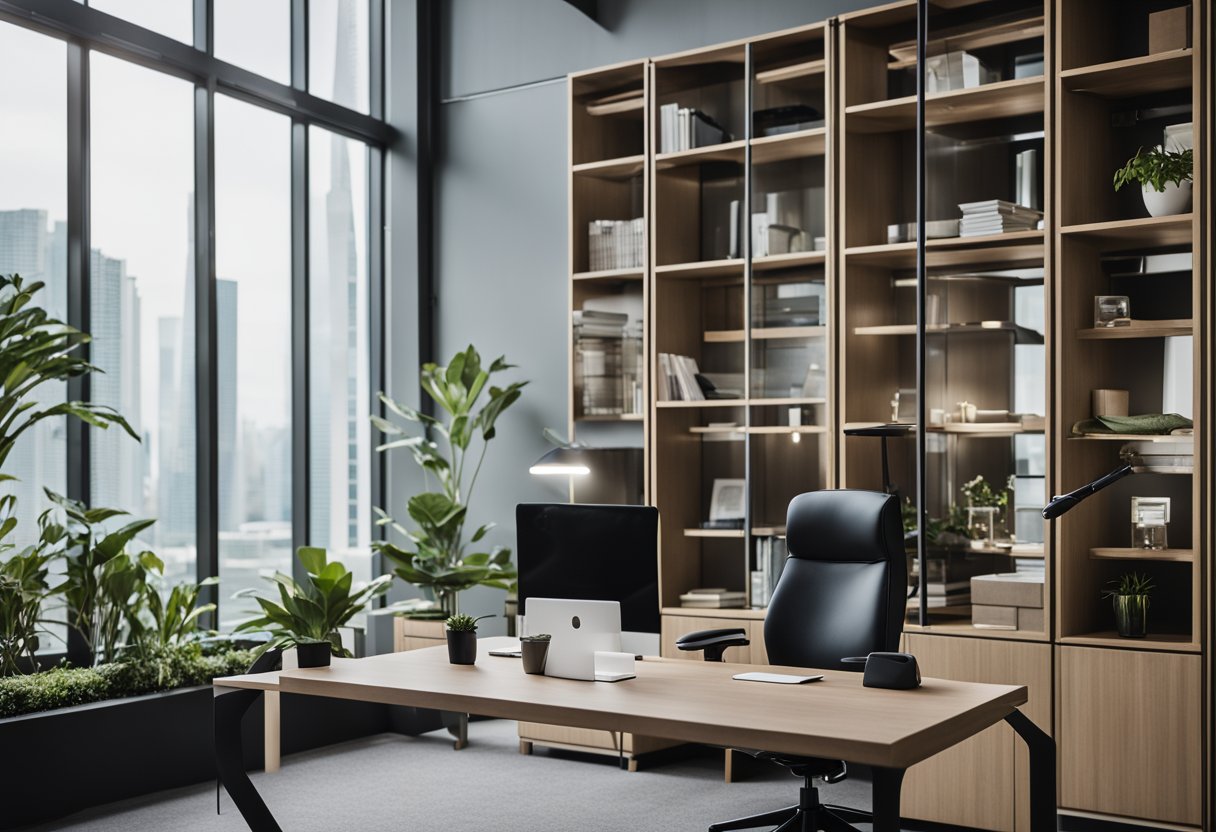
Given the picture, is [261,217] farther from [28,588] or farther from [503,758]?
[503,758]

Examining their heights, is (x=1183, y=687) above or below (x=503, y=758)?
above

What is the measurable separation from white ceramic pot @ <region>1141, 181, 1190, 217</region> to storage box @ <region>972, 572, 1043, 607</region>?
1494mm

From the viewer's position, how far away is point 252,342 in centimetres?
640

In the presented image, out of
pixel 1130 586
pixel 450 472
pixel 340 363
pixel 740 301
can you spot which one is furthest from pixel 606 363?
pixel 1130 586

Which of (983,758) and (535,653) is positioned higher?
(535,653)

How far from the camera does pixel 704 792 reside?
17.0 ft

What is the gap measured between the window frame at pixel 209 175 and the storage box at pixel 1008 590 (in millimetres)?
3645

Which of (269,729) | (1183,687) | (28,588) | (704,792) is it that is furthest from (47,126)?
(1183,687)

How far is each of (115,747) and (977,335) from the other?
4.03 m

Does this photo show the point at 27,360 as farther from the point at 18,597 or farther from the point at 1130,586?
the point at 1130,586

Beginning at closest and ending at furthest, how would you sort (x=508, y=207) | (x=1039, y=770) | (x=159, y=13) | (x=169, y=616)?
(x=1039, y=770) → (x=169, y=616) → (x=159, y=13) → (x=508, y=207)

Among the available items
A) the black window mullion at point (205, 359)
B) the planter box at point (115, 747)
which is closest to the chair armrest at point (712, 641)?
the planter box at point (115, 747)

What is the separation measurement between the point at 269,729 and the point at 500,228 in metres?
3.04

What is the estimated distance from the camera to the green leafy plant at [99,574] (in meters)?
5.15
